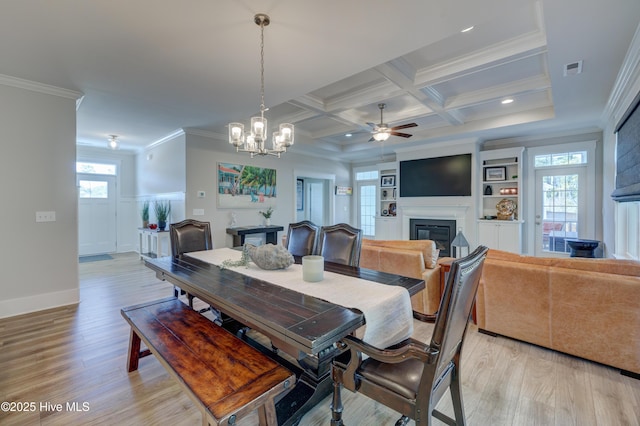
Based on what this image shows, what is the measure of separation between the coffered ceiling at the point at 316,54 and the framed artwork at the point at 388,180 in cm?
277

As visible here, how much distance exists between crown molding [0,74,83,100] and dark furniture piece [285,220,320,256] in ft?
10.3

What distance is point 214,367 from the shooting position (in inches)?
55.7

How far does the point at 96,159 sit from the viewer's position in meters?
6.71

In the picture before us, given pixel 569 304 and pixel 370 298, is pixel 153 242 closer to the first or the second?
pixel 370 298

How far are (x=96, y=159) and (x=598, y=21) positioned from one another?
867cm

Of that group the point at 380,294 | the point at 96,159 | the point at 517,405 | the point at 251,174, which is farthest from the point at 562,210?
the point at 96,159

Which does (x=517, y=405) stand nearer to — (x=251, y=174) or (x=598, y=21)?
(x=598, y=21)

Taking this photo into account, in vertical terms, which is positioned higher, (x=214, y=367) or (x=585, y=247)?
(x=585, y=247)

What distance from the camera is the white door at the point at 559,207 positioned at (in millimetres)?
5082

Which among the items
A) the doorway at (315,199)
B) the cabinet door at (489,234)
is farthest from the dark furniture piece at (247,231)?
the cabinet door at (489,234)

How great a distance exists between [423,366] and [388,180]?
650 cm

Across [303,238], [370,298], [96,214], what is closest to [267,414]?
[370,298]

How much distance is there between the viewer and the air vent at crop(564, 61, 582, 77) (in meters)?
2.66

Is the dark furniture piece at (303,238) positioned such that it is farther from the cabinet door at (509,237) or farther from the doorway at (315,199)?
the doorway at (315,199)
